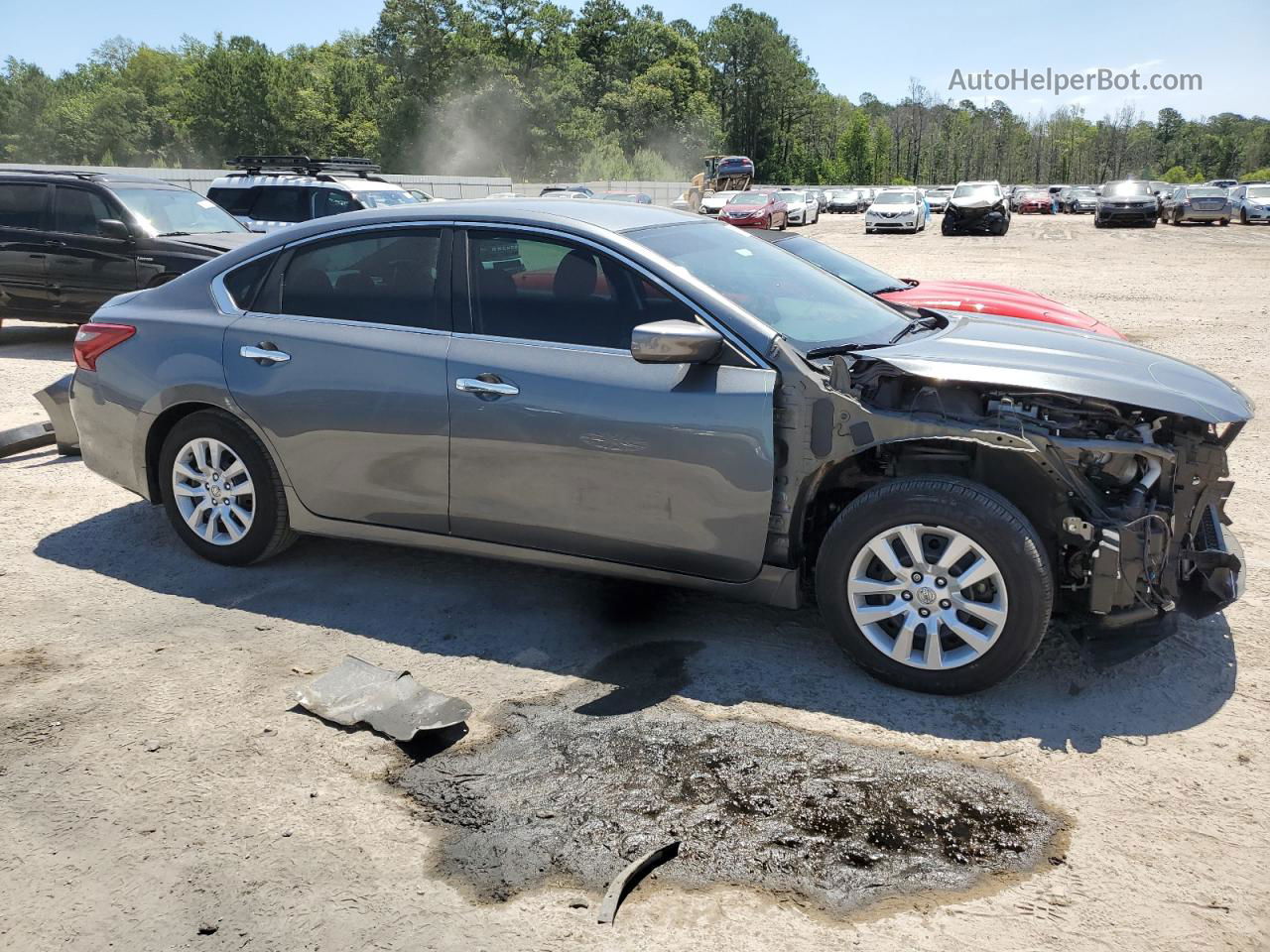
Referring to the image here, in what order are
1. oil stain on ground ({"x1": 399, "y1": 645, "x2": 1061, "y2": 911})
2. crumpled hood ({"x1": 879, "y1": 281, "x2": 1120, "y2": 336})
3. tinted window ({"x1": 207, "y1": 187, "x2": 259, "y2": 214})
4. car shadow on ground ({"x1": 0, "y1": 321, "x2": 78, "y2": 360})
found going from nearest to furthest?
oil stain on ground ({"x1": 399, "y1": 645, "x2": 1061, "y2": 911})
crumpled hood ({"x1": 879, "y1": 281, "x2": 1120, "y2": 336})
car shadow on ground ({"x1": 0, "y1": 321, "x2": 78, "y2": 360})
tinted window ({"x1": 207, "y1": 187, "x2": 259, "y2": 214})

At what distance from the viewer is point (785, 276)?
16.0ft

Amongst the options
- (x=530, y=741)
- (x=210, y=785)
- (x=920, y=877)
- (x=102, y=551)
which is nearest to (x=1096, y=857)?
(x=920, y=877)

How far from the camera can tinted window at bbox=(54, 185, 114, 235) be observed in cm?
1136

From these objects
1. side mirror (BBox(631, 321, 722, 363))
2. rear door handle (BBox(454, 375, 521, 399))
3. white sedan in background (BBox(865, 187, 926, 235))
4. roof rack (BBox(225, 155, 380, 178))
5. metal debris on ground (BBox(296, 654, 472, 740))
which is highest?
white sedan in background (BBox(865, 187, 926, 235))

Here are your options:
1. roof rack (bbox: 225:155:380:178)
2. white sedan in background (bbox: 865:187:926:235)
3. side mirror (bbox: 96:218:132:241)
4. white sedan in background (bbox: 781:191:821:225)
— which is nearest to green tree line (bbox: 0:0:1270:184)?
white sedan in background (bbox: 781:191:821:225)

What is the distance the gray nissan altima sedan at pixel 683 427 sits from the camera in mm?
3797

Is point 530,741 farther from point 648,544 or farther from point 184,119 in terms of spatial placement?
point 184,119

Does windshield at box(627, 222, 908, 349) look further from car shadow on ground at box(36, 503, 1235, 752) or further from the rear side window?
the rear side window

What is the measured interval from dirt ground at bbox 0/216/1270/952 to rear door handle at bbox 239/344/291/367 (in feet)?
3.41

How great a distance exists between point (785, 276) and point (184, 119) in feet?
301

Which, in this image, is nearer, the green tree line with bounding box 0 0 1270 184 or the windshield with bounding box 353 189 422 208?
the windshield with bounding box 353 189 422 208

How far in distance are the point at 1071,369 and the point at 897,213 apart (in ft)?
116

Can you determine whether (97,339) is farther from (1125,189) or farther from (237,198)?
(1125,189)

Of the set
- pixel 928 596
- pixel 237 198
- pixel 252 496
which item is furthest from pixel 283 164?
pixel 928 596
